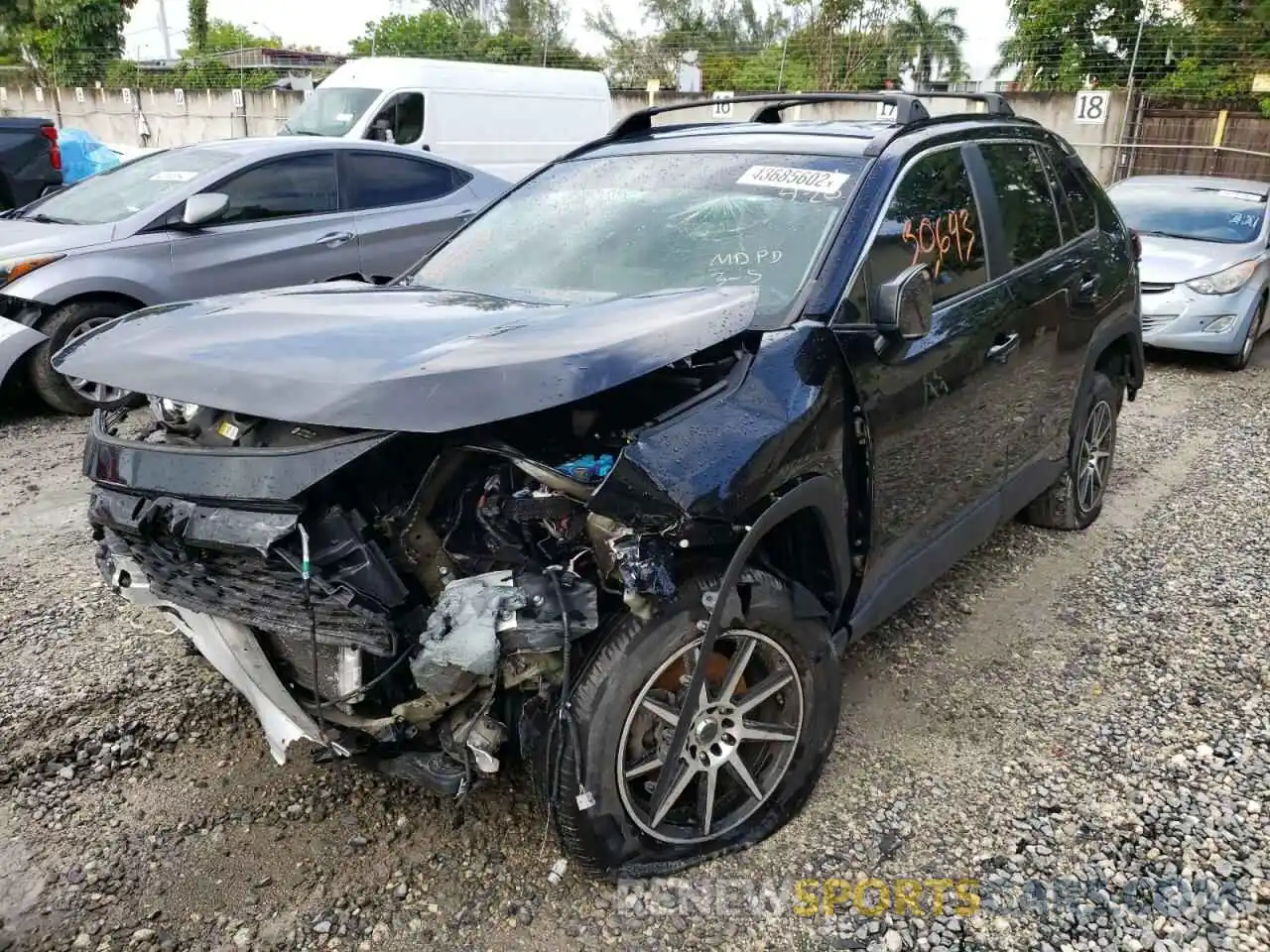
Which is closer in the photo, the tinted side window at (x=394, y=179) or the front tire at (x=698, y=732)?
the front tire at (x=698, y=732)

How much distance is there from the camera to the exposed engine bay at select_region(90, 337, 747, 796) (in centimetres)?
216

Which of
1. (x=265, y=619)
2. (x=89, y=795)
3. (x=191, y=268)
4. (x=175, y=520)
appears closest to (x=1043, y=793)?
(x=265, y=619)

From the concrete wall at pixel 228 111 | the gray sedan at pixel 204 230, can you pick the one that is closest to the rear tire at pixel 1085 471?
the gray sedan at pixel 204 230

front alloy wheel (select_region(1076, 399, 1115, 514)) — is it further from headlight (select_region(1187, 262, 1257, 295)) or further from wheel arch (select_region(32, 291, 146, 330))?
wheel arch (select_region(32, 291, 146, 330))

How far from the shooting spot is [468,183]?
8094mm

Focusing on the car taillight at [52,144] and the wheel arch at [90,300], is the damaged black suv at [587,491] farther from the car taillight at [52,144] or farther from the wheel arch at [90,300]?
the car taillight at [52,144]

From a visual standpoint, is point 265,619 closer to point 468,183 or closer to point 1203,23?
point 468,183

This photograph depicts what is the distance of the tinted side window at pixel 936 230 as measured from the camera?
3047 mm

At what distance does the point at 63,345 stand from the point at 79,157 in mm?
8027

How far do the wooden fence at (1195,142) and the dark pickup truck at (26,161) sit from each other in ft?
50.5

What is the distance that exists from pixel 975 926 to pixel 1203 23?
70.5 ft

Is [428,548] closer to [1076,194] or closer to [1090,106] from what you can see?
[1076,194]

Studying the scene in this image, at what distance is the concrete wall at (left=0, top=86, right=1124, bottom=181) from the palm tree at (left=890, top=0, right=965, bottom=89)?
18.7 feet

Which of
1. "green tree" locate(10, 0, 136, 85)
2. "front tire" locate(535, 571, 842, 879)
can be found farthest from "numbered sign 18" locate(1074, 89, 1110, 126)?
"green tree" locate(10, 0, 136, 85)
